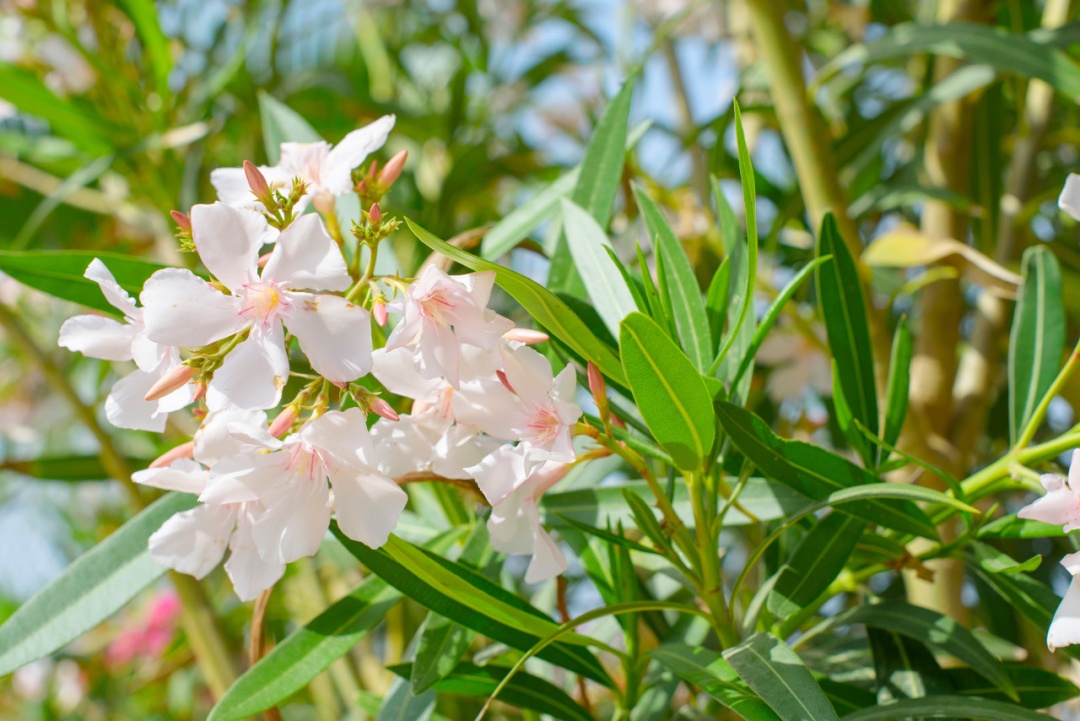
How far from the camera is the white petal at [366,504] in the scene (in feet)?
1.60

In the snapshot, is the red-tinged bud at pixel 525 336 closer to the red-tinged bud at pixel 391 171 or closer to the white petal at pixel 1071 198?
the red-tinged bud at pixel 391 171

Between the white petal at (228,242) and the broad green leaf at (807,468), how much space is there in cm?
26

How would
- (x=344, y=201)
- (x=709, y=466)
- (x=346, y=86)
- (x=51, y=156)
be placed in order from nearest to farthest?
1. (x=709, y=466)
2. (x=344, y=201)
3. (x=51, y=156)
4. (x=346, y=86)

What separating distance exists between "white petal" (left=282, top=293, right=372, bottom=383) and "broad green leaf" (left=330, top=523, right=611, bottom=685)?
11 cm

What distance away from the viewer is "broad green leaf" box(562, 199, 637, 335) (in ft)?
2.00

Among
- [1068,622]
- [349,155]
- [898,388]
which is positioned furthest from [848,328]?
[349,155]

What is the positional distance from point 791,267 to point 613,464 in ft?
1.96

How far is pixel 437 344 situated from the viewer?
47 cm

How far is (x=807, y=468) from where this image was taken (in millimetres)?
562

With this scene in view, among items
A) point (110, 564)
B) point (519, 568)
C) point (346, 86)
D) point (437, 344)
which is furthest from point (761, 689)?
point (346, 86)

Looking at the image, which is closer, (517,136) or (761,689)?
(761,689)

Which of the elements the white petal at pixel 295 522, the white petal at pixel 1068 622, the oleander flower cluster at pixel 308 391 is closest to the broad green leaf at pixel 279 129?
the oleander flower cluster at pixel 308 391

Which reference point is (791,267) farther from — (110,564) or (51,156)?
(51,156)

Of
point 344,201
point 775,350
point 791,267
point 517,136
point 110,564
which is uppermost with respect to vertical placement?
point 517,136
